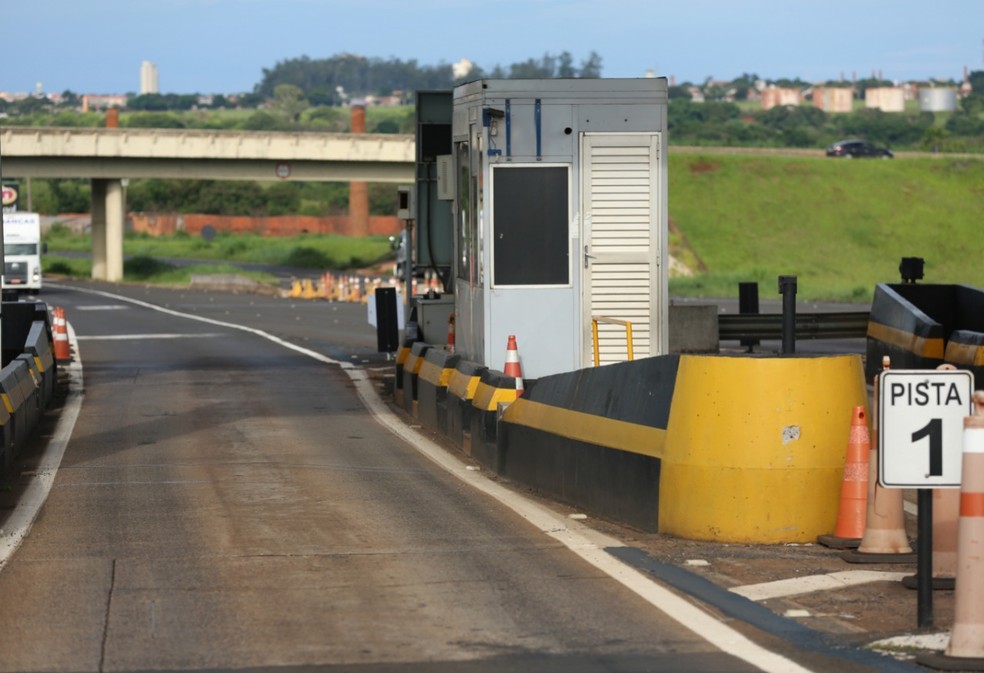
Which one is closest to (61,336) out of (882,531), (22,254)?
(882,531)

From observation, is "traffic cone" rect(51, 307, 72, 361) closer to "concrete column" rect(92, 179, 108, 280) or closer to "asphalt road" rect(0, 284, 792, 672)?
"asphalt road" rect(0, 284, 792, 672)

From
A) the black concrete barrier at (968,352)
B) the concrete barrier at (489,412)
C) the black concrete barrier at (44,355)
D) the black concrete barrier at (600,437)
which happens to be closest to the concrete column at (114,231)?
the black concrete barrier at (44,355)

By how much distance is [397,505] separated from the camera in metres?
12.1

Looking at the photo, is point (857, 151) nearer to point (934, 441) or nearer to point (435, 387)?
point (435, 387)

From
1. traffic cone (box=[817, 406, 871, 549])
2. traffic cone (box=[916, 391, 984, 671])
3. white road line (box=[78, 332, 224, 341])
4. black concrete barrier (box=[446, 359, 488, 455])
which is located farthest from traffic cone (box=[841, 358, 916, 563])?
white road line (box=[78, 332, 224, 341])

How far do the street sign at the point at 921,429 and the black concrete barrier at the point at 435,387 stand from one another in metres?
9.24

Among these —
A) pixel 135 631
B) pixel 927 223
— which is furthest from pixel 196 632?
pixel 927 223

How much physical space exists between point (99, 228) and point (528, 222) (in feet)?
222

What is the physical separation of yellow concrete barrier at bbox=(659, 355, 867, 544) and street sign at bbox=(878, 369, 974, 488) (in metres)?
2.31

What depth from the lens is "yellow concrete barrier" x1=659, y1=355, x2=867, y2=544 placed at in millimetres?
9992

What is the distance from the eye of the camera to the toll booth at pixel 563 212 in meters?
15.5

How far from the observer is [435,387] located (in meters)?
17.2

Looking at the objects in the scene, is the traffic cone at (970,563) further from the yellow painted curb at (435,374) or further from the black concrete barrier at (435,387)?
the yellow painted curb at (435,374)

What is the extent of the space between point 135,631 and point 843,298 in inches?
1917
